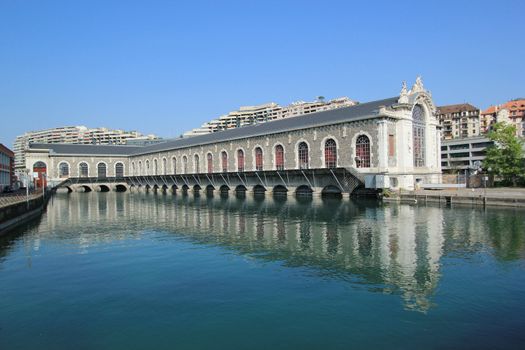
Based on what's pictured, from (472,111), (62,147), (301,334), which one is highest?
(472,111)

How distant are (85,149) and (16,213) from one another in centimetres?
6849

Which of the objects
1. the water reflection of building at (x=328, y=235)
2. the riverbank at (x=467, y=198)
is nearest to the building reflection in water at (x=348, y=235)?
the water reflection of building at (x=328, y=235)

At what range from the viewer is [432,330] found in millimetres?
9109

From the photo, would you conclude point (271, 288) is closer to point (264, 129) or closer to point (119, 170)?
point (264, 129)

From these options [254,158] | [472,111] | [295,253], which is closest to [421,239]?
[295,253]

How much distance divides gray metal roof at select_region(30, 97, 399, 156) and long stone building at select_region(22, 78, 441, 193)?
18cm

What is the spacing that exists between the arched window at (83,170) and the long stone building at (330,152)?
25737 millimetres

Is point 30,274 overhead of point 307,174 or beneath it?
beneath

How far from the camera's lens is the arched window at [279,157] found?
54.1m

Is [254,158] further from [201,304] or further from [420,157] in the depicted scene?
[201,304]

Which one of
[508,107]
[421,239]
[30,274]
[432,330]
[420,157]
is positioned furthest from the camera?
[508,107]

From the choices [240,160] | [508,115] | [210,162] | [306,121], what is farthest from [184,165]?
[508,115]

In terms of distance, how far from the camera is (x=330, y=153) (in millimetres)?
47688

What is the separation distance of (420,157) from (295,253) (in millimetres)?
35322
